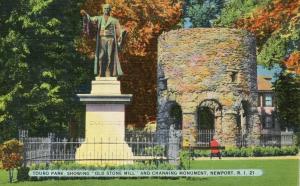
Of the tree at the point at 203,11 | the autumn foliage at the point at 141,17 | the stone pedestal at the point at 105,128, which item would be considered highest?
the tree at the point at 203,11

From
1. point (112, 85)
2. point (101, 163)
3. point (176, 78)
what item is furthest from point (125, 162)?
point (176, 78)

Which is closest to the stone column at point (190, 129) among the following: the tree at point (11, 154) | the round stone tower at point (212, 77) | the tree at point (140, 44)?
the round stone tower at point (212, 77)

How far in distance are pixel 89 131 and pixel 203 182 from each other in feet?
13.4

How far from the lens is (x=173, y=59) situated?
1219 inches

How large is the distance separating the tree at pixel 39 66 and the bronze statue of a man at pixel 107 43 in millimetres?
3447

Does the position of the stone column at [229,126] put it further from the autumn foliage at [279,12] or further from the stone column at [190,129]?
the autumn foliage at [279,12]

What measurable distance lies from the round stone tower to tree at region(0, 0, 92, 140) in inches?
279

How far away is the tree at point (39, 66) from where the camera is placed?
72.3 feet

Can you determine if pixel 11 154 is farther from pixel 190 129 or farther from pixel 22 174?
pixel 190 129

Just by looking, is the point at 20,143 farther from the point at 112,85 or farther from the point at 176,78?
the point at 176,78

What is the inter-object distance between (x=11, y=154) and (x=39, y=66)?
18.8 feet

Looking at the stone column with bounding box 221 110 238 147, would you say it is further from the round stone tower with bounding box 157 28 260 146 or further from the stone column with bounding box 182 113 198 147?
the stone column with bounding box 182 113 198 147

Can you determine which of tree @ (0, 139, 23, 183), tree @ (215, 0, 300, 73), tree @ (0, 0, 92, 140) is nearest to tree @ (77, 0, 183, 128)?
tree @ (0, 0, 92, 140)

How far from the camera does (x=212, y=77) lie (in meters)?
30.4
